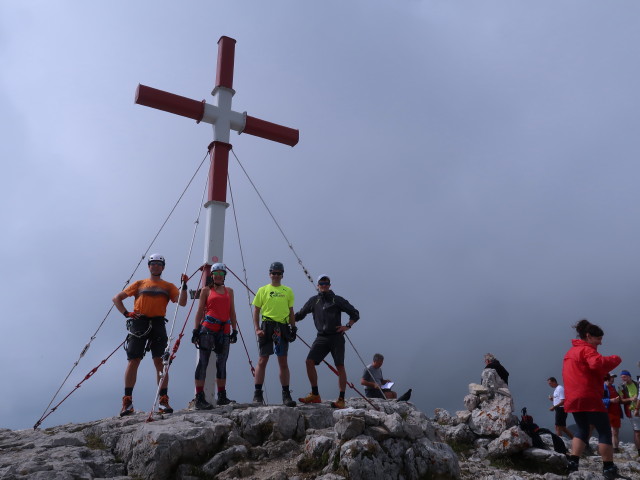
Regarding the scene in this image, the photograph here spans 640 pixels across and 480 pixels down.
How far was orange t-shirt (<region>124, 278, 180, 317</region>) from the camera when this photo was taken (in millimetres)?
9758

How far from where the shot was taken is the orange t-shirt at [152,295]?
32.0ft

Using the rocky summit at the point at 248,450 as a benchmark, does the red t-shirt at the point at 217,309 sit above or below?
above

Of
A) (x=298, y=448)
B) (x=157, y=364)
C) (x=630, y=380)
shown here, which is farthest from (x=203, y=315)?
(x=630, y=380)

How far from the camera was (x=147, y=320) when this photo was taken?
9742mm

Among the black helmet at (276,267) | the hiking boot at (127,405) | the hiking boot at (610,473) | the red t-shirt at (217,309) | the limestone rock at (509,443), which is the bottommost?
the hiking boot at (610,473)

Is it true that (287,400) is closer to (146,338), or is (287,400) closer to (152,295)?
(146,338)

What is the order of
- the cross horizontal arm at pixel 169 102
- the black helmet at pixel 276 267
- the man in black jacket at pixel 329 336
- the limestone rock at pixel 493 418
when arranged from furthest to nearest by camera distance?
1. the cross horizontal arm at pixel 169 102
2. the limestone rock at pixel 493 418
3. the black helmet at pixel 276 267
4. the man in black jacket at pixel 329 336

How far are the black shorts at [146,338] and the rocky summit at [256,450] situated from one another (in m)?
1.14

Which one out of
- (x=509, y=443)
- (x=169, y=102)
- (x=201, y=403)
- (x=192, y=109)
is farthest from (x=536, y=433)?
(x=169, y=102)

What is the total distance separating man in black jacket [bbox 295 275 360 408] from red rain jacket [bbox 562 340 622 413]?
150 inches

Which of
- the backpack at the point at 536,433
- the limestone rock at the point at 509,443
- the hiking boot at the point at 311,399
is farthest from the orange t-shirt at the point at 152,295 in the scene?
→ the backpack at the point at 536,433

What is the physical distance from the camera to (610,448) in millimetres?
7688

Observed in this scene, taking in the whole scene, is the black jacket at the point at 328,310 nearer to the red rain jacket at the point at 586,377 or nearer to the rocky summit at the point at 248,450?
the rocky summit at the point at 248,450

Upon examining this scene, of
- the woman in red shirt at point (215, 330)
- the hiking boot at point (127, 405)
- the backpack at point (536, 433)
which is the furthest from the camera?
the backpack at point (536, 433)
